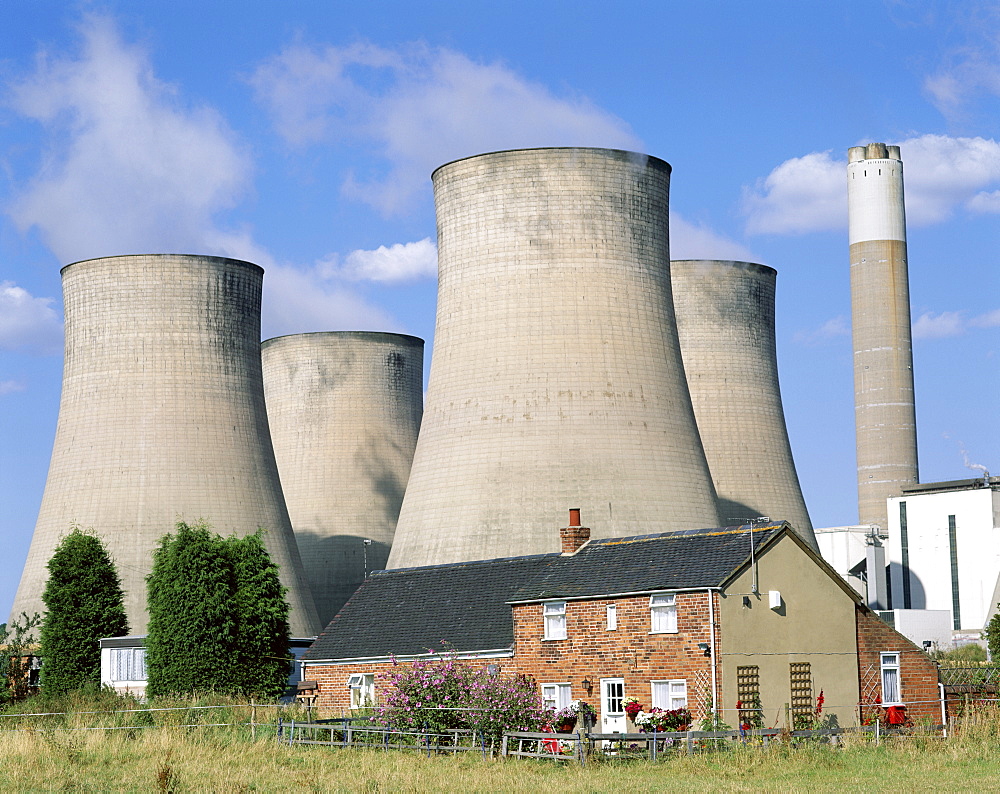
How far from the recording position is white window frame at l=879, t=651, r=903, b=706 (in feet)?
75.4

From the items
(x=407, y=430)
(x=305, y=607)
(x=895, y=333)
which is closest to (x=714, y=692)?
(x=305, y=607)

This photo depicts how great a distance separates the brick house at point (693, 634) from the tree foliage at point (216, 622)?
10.9 ft

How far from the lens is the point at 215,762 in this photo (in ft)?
55.8

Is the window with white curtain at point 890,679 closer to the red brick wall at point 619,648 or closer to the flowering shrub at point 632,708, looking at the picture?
the red brick wall at point 619,648

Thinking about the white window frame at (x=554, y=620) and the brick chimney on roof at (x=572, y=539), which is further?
the brick chimney on roof at (x=572, y=539)

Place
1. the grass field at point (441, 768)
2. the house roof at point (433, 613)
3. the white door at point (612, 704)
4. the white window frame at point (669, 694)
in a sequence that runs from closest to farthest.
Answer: the grass field at point (441, 768)
the white window frame at point (669, 694)
the white door at point (612, 704)
the house roof at point (433, 613)

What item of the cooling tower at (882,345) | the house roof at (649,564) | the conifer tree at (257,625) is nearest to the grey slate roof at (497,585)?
the house roof at (649,564)

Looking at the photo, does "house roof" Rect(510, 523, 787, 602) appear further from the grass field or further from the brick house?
the grass field

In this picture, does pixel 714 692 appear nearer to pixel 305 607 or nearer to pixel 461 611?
pixel 461 611

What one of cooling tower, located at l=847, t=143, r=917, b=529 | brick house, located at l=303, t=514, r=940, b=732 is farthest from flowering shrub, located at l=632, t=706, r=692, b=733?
cooling tower, located at l=847, t=143, r=917, b=529

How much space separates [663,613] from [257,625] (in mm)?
9369

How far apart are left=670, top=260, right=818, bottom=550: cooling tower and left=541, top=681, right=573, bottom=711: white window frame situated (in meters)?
20.2

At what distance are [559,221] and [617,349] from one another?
2.94 metres

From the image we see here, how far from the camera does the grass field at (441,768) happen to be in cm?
1498
